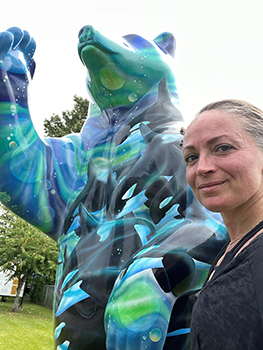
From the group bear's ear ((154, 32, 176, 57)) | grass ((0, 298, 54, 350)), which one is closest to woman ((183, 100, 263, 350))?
bear's ear ((154, 32, 176, 57))

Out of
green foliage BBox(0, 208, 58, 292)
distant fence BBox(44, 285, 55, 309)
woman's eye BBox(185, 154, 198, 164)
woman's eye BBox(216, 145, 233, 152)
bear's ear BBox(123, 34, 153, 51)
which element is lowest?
distant fence BBox(44, 285, 55, 309)

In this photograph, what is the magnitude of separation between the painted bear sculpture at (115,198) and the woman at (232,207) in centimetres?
30

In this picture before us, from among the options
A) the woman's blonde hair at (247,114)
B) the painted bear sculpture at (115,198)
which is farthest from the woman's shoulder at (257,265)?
the painted bear sculpture at (115,198)

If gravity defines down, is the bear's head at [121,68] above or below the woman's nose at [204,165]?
above

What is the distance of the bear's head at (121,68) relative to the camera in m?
1.61

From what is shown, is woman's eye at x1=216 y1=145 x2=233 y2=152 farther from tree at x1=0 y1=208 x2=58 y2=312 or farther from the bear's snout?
tree at x1=0 y1=208 x2=58 y2=312

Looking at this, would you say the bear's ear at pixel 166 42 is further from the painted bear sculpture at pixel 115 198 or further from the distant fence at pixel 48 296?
the distant fence at pixel 48 296

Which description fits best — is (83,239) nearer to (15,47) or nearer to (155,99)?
(155,99)

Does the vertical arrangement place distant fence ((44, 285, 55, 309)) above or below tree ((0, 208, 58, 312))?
below

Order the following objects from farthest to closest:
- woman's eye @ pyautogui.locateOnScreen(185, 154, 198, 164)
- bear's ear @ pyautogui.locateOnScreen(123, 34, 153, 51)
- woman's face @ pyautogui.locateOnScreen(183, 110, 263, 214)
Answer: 1. bear's ear @ pyautogui.locateOnScreen(123, 34, 153, 51)
2. woman's eye @ pyautogui.locateOnScreen(185, 154, 198, 164)
3. woman's face @ pyautogui.locateOnScreen(183, 110, 263, 214)

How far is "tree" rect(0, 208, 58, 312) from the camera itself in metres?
11.3

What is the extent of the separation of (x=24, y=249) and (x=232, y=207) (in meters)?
11.5

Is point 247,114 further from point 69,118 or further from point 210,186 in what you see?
point 69,118

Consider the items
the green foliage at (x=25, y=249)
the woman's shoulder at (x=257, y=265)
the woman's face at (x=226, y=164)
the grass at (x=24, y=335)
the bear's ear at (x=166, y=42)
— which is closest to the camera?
the woman's shoulder at (x=257, y=265)
